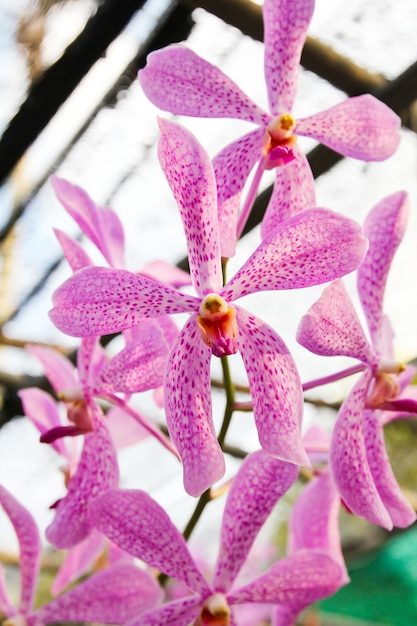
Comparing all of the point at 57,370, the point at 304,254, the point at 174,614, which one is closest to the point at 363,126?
the point at 304,254

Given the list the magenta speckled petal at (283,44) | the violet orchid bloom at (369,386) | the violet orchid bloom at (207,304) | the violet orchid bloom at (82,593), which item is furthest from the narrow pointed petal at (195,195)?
the violet orchid bloom at (82,593)

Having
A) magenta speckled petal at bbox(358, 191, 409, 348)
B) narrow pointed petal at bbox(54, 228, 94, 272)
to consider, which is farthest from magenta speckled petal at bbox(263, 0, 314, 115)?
narrow pointed petal at bbox(54, 228, 94, 272)

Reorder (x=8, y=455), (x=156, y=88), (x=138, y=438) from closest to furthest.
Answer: (x=156, y=88)
(x=138, y=438)
(x=8, y=455)

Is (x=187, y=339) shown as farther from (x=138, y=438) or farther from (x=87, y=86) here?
(x=87, y=86)

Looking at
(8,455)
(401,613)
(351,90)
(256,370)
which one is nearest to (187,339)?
(256,370)

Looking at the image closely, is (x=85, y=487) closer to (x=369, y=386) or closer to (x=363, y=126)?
(x=369, y=386)
